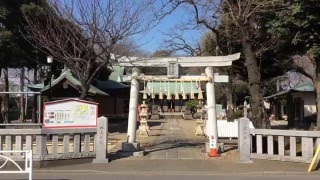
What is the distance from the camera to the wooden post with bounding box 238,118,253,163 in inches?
659

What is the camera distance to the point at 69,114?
17.2 metres

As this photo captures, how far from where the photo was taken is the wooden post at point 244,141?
16.8 meters

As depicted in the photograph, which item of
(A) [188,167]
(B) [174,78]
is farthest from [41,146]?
(B) [174,78]

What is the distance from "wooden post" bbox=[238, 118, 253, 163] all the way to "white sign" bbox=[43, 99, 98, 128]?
17.0ft

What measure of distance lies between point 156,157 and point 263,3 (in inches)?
289

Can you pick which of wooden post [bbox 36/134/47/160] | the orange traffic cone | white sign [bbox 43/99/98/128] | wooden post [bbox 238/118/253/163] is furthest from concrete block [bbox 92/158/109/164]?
wooden post [bbox 238/118/253/163]

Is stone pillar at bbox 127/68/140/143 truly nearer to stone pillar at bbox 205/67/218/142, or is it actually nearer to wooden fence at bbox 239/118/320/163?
stone pillar at bbox 205/67/218/142

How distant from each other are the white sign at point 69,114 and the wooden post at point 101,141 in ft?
2.06

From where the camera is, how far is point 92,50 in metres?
27.5

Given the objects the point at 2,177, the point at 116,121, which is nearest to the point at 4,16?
the point at 2,177

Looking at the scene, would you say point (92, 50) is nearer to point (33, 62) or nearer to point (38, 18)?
point (38, 18)

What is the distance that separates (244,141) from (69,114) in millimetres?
6230

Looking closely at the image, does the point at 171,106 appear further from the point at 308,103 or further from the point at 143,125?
the point at 143,125

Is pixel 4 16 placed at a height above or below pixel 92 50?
above
